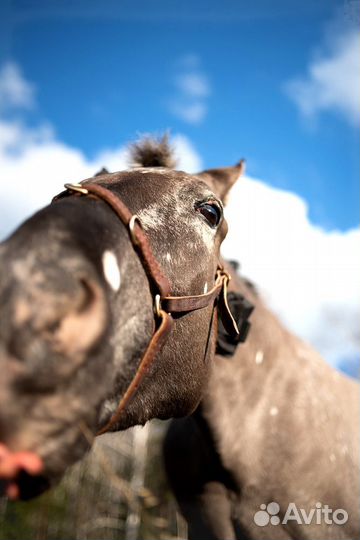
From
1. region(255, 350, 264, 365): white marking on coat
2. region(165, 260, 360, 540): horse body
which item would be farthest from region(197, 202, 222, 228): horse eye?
region(255, 350, 264, 365): white marking on coat

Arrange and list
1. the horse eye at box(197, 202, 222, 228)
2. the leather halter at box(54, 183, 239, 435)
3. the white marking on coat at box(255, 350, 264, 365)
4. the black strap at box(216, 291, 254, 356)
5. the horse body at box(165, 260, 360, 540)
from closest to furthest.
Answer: the leather halter at box(54, 183, 239, 435)
the horse eye at box(197, 202, 222, 228)
the black strap at box(216, 291, 254, 356)
the horse body at box(165, 260, 360, 540)
the white marking on coat at box(255, 350, 264, 365)

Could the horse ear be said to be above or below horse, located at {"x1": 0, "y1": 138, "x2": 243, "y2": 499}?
above

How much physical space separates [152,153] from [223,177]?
565 mm

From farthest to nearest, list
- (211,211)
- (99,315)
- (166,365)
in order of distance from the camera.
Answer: (211,211) < (166,365) < (99,315)

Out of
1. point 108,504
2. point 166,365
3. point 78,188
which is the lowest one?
point 108,504

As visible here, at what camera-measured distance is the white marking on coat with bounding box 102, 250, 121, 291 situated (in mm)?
1509

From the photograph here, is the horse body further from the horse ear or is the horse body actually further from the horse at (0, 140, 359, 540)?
the horse ear

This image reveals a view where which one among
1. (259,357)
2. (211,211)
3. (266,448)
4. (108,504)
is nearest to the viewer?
(211,211)

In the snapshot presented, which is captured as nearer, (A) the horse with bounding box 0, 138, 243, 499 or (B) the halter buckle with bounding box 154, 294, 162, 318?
(A) the horse with bounding box 0, 138, 243, 499

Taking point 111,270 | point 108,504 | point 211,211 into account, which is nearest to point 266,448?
point 211,211

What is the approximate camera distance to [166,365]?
212 centimetres

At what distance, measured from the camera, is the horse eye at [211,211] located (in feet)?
7.87

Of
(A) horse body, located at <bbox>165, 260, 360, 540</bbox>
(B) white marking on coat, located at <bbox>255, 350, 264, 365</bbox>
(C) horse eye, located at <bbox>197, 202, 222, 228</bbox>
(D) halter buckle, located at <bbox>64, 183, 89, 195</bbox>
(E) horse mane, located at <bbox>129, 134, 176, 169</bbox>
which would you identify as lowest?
(A) horse body, located at <bbox>165, 260, 360, 540</bbox>

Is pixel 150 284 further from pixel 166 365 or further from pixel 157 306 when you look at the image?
pixel 166 365
